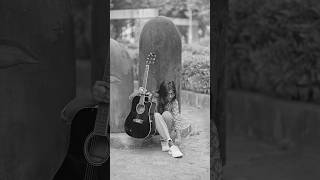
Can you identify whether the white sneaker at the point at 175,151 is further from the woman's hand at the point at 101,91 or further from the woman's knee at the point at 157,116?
the woman's hand at the point at 101,91

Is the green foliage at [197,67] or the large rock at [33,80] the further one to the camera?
the large rock at [33,80]

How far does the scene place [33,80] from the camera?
2.44 m

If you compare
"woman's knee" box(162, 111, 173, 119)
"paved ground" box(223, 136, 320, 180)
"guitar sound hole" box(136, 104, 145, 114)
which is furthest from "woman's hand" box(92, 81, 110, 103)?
"paved ground" box(223, 136, 320, 180)

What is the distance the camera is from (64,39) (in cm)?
244

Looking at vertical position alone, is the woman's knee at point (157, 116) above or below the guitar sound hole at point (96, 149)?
above

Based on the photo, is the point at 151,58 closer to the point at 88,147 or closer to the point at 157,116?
the point at 157,116

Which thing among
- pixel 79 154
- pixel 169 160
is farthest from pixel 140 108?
pixel 79 154

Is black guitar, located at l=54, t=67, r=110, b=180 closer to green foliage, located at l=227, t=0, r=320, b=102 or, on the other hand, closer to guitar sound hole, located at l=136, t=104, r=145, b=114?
guitar sound hole, located at l=136, t=104, r=145, b=114

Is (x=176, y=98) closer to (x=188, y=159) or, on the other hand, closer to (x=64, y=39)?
(x=188, y=159)

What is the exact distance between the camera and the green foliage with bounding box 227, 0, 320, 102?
4.84 meters

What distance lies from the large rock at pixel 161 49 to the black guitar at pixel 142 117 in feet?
0.09

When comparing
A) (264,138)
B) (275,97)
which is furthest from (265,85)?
(264,138)

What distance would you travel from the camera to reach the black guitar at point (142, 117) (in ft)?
7.64

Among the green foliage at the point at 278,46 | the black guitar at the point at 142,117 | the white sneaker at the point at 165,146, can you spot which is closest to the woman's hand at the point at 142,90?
the black guitar at the point at 142,117
